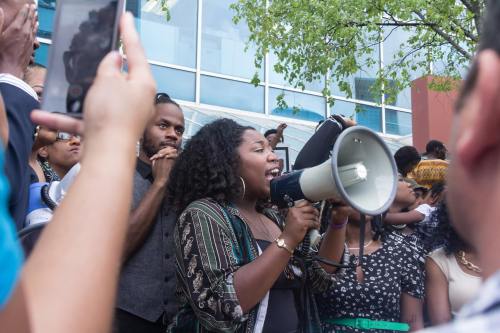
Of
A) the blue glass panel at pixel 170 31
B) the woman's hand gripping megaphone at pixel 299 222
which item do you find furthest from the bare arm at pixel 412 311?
the blue glass panel at pixel 170 31

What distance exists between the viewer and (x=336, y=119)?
328 centimetres

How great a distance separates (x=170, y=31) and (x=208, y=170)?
10647 millimetres

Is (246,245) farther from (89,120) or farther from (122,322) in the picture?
(89,120)

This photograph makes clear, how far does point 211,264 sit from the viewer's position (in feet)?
8.57

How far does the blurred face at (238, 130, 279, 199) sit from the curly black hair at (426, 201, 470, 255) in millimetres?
1326

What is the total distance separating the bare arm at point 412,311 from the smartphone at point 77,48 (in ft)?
9.78

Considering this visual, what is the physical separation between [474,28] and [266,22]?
3.15 m

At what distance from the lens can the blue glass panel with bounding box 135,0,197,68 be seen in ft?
42.0

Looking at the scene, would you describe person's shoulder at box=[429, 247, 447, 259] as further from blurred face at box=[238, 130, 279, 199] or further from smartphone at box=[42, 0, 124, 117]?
smartphone at box=[42, 0, 124, 117]

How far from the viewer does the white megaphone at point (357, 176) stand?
2684 millimetres

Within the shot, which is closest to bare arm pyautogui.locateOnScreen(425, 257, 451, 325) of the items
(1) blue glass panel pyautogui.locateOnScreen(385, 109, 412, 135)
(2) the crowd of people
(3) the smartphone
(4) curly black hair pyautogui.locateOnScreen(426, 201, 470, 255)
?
(2) the crowd of people

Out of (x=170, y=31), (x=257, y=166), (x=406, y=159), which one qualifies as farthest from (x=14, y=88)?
(x=170, y=31)

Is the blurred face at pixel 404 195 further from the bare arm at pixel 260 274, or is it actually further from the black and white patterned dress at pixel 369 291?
the bare arm at pixel 260 274

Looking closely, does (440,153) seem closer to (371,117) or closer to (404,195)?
(404,195)
